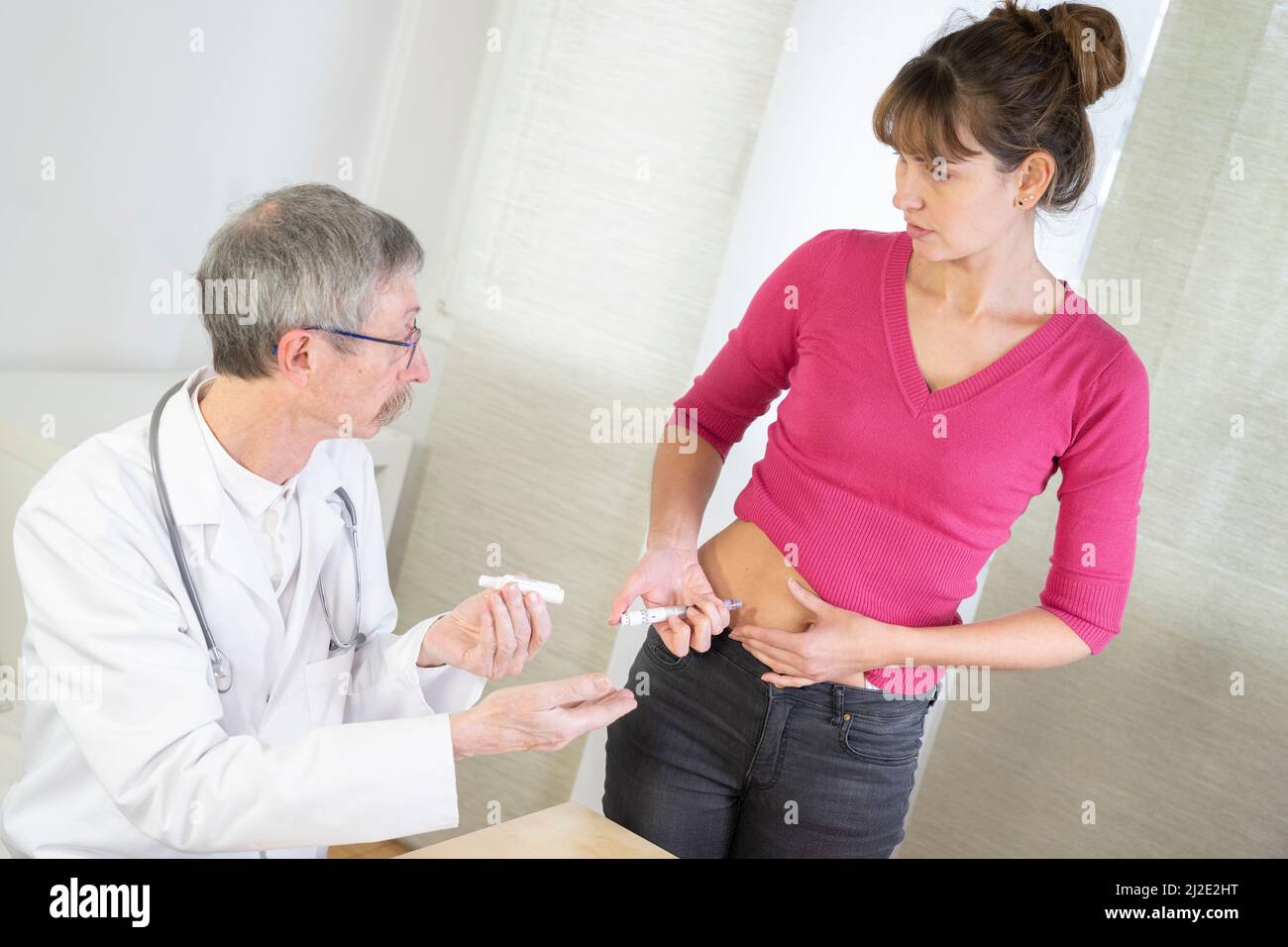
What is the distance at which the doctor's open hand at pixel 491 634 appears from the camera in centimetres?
165

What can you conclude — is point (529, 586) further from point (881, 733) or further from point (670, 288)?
point (670, 288)

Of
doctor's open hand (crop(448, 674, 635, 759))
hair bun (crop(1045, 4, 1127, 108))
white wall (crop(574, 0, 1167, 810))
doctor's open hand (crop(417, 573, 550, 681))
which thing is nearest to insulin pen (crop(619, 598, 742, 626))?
doctor's open hand (crop(417, 573, 550, 681))

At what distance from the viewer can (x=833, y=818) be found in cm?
174

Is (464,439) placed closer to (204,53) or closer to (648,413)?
(648,413)

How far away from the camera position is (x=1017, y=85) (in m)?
1.63

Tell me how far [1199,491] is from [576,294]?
1.58 metres

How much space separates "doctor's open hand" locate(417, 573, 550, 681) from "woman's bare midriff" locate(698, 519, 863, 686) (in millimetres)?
326

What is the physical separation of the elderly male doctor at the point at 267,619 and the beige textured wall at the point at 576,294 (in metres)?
1.11

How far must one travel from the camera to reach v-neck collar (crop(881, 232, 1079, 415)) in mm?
1729

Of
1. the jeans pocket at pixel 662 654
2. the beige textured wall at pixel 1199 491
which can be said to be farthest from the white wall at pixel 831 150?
the jeans pocket at pixel 662 654

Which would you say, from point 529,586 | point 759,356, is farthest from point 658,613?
point 759,356

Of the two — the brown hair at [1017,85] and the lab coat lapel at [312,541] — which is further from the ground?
the brown hair at [1017,85]

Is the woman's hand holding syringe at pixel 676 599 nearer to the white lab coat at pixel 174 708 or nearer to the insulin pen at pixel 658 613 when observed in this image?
the insulin pen at pixel 658 613

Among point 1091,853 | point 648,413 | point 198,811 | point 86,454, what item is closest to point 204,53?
point 648,413
